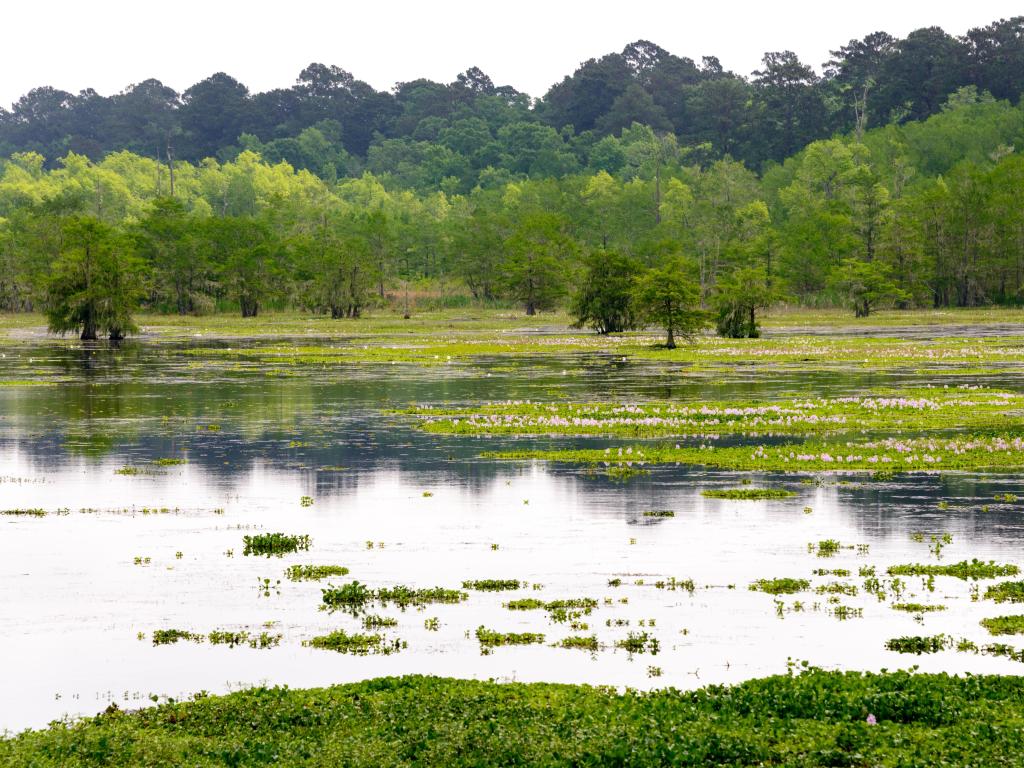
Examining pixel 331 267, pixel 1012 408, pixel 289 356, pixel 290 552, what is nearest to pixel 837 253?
pixel 331 267

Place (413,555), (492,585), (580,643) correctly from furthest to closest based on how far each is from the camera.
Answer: (413,555)
(492,585)
(580,643)

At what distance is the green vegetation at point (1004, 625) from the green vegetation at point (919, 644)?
0.76 meters

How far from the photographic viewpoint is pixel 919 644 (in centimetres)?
1580

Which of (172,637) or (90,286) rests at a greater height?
(90,286)

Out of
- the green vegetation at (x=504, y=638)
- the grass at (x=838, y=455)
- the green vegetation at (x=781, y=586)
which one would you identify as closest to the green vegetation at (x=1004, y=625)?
the green vegetation at (x=781, y=586)

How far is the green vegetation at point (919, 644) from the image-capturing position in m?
15.7

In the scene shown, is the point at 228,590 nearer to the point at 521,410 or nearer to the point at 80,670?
the point at 80,670

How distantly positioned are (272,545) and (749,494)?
1005 cm

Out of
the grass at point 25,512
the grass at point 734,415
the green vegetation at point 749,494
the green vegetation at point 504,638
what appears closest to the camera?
the green vegetation at point 504,638

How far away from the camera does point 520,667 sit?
15.2 m

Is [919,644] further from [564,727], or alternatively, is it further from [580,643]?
[564,727]

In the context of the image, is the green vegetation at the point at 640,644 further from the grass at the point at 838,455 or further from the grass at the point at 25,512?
the grass at the point at 838,455

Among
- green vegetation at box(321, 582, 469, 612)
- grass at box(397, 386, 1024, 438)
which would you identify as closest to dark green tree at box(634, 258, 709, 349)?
grass at box(397, 386, 1024, 438)

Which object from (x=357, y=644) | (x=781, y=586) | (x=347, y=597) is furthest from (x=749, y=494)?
(x=357, y=644)
